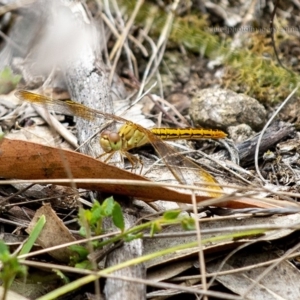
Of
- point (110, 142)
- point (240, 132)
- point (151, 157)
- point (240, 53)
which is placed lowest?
point (151, 157)

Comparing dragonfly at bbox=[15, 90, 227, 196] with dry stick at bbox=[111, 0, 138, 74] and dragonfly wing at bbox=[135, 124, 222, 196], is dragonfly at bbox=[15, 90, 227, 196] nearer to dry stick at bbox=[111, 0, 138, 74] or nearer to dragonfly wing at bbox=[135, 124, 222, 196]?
dragonfly wing at bbox=[135, 124, 222, 196]

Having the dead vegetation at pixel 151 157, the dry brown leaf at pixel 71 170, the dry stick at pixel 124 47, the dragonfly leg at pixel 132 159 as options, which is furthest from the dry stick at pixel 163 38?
the dry brown leaf at pixel 71 170

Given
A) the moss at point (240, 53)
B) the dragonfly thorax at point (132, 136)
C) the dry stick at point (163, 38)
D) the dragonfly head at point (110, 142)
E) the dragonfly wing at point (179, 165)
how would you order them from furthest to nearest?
the dry stick at point (163, 38)
the moss at point (240, 53)
the dragonfly thorax at point (132, 136)
the dragonfly head at point (110, 142)
the dragonfly wing at point (179, 165)

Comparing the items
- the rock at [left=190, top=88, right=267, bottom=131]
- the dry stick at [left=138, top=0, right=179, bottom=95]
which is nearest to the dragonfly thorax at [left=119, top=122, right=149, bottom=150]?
the rock at [left=190, top=88, right=267, bottom=131]

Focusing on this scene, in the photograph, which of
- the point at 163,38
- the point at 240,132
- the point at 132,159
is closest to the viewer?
the point at 132,159

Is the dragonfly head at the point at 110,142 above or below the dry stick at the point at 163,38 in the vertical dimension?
below

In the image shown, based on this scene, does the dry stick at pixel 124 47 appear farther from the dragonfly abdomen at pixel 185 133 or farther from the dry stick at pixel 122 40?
the dragonfly abdomen at pixel 185 133

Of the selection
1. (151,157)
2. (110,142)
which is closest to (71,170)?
(110,142)

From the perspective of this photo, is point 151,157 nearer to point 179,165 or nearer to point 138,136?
point 138,136
